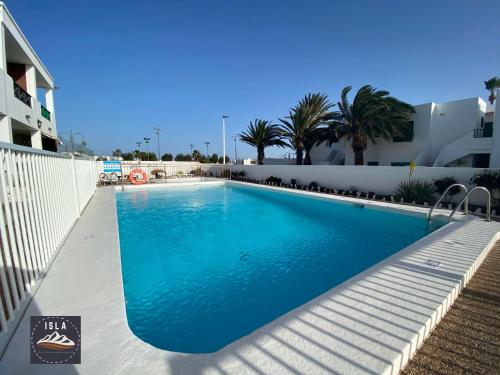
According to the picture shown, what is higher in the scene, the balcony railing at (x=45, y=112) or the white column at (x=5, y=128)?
the balcony railing at (x=45, y=112)

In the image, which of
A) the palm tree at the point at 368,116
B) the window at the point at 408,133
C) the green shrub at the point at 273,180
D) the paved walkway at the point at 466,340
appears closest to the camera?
the paved walkway at the point at 466,340

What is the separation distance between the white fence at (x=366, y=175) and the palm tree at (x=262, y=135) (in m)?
5.69

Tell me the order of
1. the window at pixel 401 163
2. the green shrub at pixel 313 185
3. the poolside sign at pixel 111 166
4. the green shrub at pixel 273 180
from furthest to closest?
the window at pixel 401 163 < the green shrub at pixel 273 180 < the poolside sign at pixel 111 166 < the green shrub at pixel 313 185

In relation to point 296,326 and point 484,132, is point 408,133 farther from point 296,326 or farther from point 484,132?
point 296,326

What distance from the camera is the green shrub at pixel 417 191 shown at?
9656 mm

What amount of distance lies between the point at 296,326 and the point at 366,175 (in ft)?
39.3

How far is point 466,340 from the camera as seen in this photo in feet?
6.79

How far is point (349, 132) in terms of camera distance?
17.4 meters

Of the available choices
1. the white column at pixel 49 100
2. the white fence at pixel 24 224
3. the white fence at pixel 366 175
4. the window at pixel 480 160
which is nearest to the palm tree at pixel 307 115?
the white fence at pixel 366 175

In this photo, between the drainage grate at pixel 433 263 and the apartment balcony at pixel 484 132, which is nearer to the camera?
the drainage grate at pixel 433 263

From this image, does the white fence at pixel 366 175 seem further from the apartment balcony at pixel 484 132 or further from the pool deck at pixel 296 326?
the apartment balcony at pixel 484 132

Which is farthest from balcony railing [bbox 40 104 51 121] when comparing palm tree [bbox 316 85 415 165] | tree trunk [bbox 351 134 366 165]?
tree trunk [bbox 351 134 366 165]

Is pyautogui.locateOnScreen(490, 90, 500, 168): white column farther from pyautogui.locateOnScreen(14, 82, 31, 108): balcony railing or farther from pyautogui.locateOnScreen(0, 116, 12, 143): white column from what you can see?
pyautogui.locateOnScreen(14, 82, 31, 108): balcony railing

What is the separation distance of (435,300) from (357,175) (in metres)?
11.2
